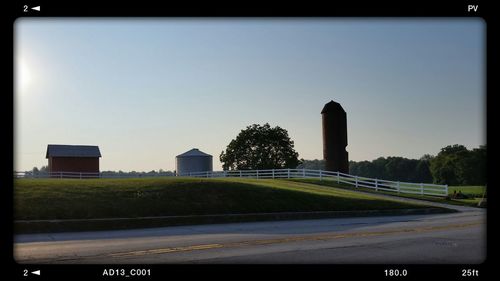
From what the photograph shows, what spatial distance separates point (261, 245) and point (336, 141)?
33.5m

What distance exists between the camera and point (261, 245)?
34.0 ft

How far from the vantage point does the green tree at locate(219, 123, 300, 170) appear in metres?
75.9

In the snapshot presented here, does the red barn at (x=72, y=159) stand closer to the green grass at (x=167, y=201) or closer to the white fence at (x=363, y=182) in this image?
the white fence at (x=363, y=182)

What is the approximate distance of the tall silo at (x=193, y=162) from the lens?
198ft

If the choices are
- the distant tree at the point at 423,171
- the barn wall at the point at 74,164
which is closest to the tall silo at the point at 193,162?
the barn wall at the point at 74,164

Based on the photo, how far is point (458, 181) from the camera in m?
56.4

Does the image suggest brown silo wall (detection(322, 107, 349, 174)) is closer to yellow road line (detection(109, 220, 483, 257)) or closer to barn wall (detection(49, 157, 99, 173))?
barn wall (detection(49, 157, 99, 173))

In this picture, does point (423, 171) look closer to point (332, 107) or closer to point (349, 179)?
point (332, 107)
